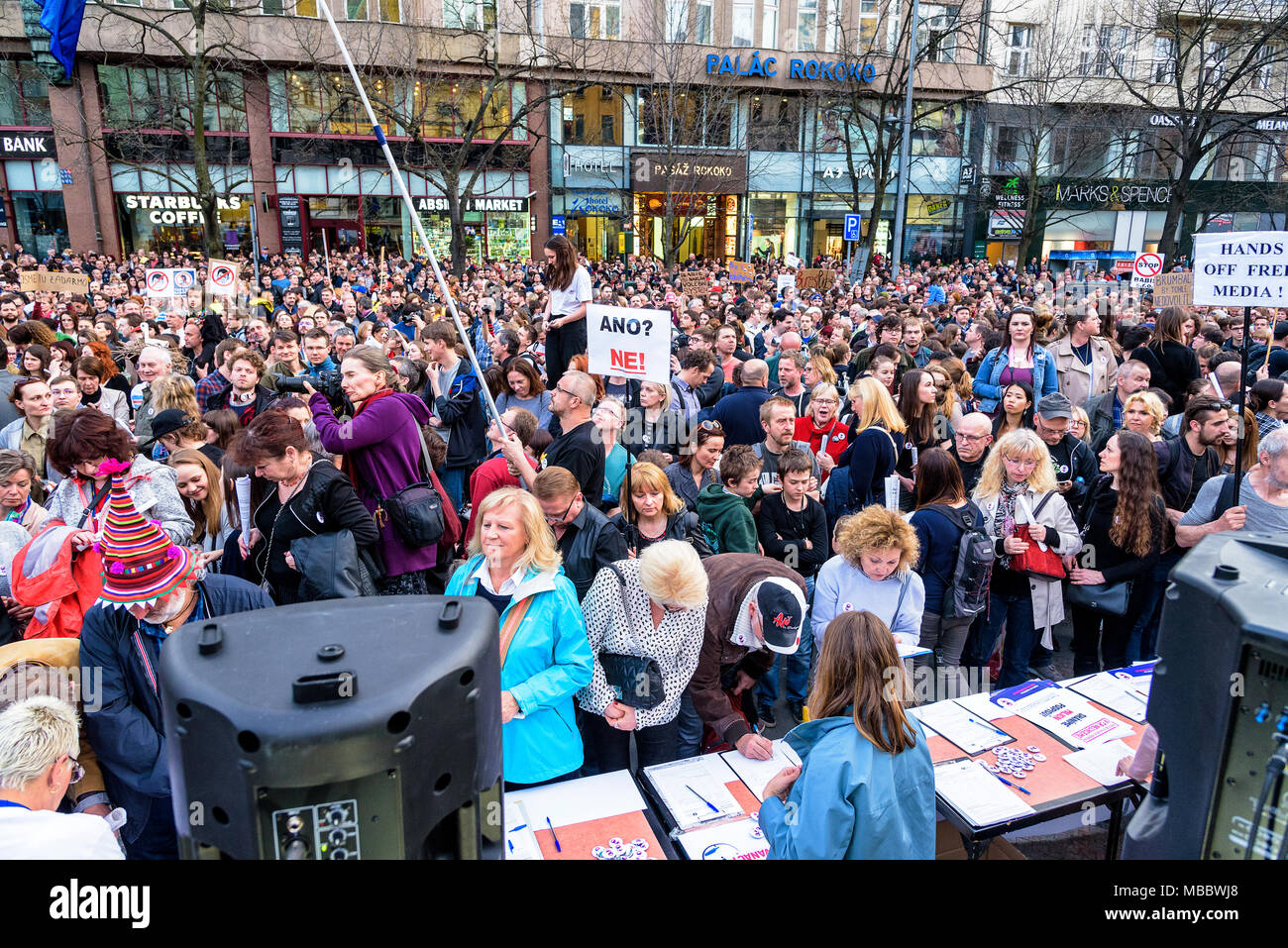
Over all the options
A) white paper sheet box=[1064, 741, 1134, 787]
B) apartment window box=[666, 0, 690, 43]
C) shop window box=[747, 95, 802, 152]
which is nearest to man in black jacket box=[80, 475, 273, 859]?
white paper sheet box=[1064, 741, 1134, 787]

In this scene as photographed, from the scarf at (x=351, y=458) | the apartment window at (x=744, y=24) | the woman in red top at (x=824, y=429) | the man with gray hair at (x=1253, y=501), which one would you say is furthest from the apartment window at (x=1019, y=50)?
the scarf at (x=351, y=458)

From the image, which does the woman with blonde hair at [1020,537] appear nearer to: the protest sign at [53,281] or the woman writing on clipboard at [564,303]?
the woman writing on clipboard at [564,303]

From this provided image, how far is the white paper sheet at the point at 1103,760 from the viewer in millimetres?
3508

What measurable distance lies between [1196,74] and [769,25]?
54.1 ft

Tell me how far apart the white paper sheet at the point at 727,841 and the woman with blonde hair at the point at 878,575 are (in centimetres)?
120

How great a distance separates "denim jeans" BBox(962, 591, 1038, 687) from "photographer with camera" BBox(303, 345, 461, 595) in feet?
11.2

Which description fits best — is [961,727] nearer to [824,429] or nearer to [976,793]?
[976,793]

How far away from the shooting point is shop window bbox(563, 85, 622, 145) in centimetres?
3491

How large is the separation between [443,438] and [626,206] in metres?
31.7

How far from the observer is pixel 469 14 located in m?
30.4

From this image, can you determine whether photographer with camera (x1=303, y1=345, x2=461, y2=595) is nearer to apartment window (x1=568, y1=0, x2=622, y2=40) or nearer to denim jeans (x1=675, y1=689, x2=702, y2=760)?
denim jeans (x1=675, y1=689, x2=702, y2=760)

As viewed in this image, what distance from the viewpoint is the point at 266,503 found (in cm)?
418
